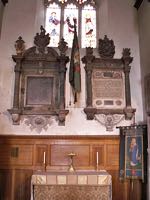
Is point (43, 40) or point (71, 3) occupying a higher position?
point (71, 3)

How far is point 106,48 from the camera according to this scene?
21.2ft

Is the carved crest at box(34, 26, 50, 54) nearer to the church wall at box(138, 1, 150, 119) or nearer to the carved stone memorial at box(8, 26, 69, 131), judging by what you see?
the carved stone memorial at box(8, 26, 69, 131)

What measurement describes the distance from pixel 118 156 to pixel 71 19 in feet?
12.6

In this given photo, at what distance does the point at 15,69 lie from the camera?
621 centimetres

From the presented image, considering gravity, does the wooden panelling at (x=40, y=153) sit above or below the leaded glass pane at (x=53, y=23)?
below

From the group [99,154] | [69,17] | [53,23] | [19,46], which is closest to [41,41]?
[19,46]

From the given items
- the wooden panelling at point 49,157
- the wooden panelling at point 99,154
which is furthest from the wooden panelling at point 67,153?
the wooden panelling at point 99,154

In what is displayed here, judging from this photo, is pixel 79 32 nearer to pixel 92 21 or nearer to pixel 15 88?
pixel 92 21

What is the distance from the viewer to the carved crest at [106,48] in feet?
21.2

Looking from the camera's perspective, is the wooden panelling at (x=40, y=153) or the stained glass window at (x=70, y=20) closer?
the wooden panelling at (x=40, y=153)

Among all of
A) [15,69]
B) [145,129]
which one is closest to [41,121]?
[15,69]

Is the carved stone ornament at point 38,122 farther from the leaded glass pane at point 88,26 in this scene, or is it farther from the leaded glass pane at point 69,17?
the leaded glass pane at point 88,26

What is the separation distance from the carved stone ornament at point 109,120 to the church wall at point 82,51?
10cm

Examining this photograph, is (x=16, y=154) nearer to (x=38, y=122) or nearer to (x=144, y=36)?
(x=38, y=122)
